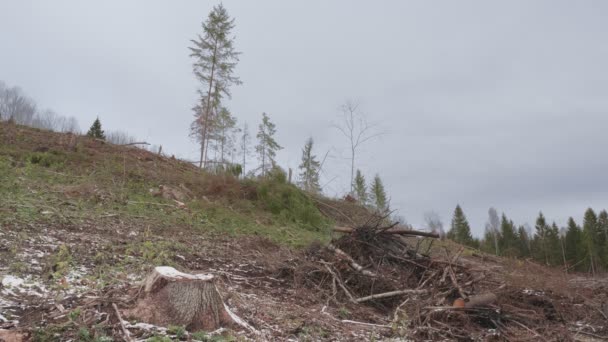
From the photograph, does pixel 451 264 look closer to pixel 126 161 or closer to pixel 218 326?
pixel 218 326

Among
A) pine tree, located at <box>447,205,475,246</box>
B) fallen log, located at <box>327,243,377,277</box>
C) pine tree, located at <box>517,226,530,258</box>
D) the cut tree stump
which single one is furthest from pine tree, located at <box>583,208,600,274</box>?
the cut tree stump

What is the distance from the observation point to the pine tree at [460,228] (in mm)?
44875

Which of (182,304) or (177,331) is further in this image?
(182,304)

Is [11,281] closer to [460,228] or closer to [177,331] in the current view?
[177,331]

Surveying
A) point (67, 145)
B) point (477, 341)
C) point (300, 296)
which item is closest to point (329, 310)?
point (300, 296)

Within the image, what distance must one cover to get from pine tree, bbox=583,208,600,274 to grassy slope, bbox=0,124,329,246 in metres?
28.6

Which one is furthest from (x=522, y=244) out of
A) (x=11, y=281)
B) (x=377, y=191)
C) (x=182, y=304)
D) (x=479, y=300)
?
(x=11, y=281)

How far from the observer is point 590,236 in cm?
3145

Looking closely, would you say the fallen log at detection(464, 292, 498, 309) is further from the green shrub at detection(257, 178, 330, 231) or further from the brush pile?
the green shrub at detection(257, 178, 330, 231)

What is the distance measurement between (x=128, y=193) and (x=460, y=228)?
4493cm

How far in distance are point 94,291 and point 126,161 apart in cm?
1023

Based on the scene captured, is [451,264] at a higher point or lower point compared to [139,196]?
lower

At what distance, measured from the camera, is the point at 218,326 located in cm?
293

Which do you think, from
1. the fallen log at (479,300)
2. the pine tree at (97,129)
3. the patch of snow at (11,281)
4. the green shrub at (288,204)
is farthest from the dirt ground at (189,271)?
the pine tree at (97,129)
